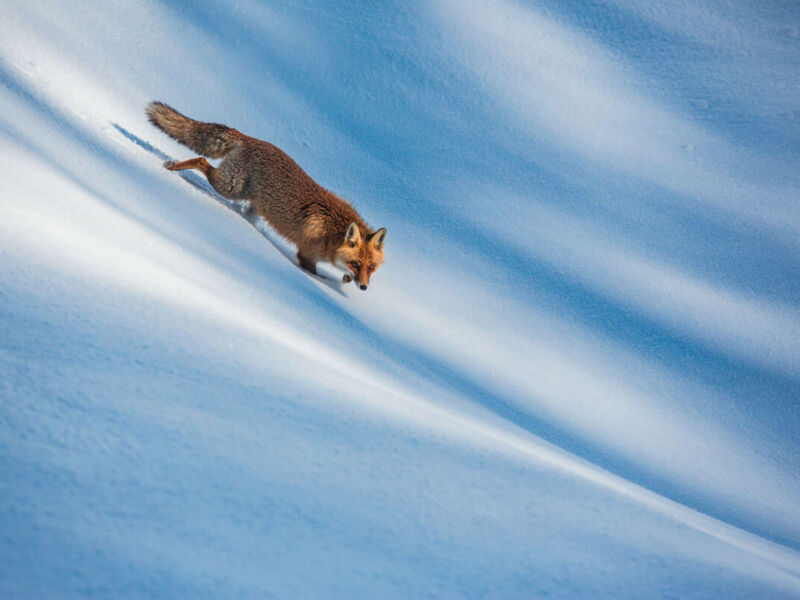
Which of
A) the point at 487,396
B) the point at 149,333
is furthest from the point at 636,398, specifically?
the point at 149,333

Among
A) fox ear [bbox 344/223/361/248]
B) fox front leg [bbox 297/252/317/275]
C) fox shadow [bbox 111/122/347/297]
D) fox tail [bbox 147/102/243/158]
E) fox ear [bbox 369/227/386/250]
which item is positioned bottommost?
fox front leg [bbox 297/252/317/275]

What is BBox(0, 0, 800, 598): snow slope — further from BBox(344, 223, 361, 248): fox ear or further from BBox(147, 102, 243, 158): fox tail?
BBox(344, 223, 361, 248): fox ear

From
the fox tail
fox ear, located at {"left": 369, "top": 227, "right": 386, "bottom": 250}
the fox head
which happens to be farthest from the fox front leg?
the fox tail

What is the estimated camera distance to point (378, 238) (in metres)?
3.96

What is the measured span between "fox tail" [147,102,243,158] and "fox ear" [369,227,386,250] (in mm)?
1343

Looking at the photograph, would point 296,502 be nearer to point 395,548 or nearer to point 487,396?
point 395,548

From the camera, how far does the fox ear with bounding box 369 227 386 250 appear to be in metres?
3.89

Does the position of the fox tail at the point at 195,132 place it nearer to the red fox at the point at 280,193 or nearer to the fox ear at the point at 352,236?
the red fox at the point at 280,193

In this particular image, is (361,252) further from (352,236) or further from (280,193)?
(280,193)

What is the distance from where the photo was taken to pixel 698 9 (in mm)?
4590

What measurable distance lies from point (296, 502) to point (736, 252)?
143 inches

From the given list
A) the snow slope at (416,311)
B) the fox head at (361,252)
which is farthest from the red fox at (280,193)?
the snow slope at (416,311)

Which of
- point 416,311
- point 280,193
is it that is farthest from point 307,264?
point 416,311

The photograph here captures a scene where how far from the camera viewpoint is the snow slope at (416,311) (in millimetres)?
1478
